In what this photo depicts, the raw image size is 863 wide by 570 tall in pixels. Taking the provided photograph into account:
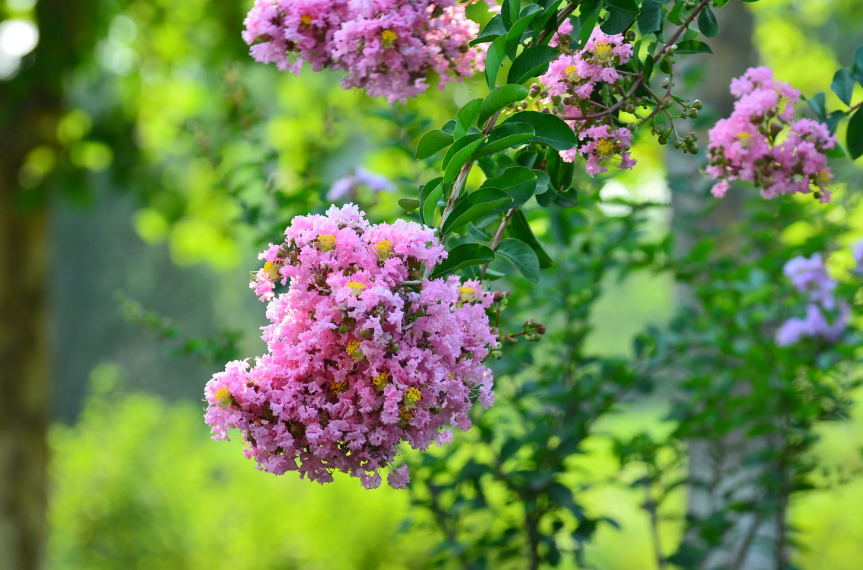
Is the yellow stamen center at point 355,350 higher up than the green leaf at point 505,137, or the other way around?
the green leaf at point 505,137

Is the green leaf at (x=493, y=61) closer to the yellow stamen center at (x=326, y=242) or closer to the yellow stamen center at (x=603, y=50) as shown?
the yellow stamen center at (x=603, y=50)

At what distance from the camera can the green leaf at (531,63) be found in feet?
2.83

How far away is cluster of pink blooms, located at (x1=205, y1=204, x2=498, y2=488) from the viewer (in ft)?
2.31

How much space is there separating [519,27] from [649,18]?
19 centimetres

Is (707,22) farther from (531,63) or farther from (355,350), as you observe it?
(355,350)

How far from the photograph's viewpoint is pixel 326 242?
2.40 feet

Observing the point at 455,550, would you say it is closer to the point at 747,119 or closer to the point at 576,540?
the point at 576,540

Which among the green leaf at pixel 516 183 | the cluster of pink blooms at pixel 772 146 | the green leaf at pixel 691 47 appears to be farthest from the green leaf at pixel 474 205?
the cluster of pink blooms at pixel 772 146

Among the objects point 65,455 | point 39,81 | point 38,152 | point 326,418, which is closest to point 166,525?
point 65,455

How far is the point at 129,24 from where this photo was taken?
13.3 ft

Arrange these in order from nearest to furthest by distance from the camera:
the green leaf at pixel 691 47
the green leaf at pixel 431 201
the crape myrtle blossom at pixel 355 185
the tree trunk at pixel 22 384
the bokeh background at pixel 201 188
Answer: the green leaf at pixel 431 201 → the green leaf at pixel 691 47 → the crape myrtle blossom at pixel 355 185 → the bokeh background at pixel 201 188 → the tree trunk at pixel 22 384

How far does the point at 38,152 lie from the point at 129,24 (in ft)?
2.85

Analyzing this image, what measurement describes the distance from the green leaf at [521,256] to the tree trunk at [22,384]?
3.34 meters

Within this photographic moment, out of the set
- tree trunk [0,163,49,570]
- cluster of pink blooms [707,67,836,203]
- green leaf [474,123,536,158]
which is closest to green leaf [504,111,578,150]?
green leaf [474,123,536,158]
